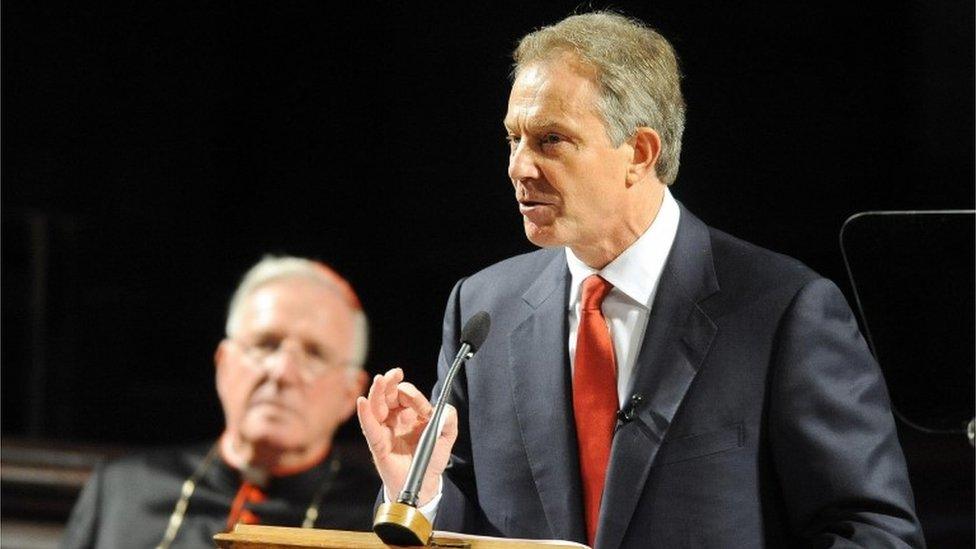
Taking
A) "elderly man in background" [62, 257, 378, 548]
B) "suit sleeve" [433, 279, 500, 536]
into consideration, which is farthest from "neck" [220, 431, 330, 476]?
"suit sleeve" [433, 279, 500, 536]

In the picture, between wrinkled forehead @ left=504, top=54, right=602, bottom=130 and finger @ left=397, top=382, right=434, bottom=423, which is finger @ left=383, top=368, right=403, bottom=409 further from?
wrinkled forehead @ left=504, top=54, right=602, bottom=130

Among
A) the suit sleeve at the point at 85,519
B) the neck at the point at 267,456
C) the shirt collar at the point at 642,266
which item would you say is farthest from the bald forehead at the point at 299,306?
the shirt collar at the point at 642,266

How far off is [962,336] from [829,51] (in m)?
0.71

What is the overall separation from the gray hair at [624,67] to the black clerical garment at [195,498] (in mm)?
1370

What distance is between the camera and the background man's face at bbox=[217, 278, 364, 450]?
312 centimetres

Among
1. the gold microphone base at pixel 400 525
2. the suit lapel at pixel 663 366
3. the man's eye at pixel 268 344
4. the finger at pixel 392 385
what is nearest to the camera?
the gold microphone base at pixel 400 525

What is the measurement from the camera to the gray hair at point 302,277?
121 inches

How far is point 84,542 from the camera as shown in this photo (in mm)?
3186

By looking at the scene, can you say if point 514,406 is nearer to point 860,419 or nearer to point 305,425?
point 860,419

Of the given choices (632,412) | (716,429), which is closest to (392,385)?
(632,412)

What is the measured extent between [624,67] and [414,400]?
0.56m

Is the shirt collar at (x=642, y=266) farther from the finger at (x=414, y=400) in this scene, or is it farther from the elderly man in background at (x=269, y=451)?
the elderly man in background at (x=269, y=451)

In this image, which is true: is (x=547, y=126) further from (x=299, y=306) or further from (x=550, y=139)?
(x=299, y=306)

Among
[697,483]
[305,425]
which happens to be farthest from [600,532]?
[305,425]
